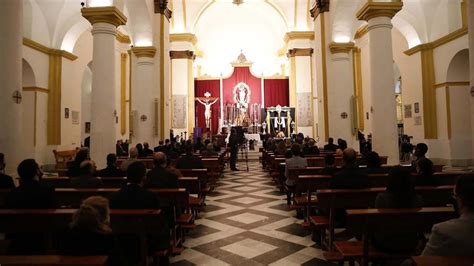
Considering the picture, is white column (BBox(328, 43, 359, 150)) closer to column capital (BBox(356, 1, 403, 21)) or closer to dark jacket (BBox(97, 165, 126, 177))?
column capital (BBox(356, 1, 403, 21))

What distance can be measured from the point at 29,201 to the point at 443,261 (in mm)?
3200

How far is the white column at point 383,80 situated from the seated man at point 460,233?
623 cm

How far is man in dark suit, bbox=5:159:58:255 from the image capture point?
2867mm

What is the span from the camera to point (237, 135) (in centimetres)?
1273

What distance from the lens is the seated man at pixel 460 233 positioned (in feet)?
6.14

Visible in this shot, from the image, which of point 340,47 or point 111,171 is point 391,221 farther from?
point 340,47

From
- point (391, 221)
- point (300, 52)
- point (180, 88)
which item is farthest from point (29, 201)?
point (300, 52)

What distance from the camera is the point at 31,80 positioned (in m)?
12.1

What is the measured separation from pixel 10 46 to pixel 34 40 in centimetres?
738

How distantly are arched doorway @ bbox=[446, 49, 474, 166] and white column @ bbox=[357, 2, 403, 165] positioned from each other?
18.4ft

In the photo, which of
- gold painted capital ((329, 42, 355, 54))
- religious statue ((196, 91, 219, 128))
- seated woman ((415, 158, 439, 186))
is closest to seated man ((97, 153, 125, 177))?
seated woman ((415, 158, 439, 186))

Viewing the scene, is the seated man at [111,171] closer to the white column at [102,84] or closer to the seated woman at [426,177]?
the white column at [102,84]

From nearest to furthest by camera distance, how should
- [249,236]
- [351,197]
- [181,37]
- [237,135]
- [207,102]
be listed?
[351,197], [249,236], [237,135], [181,37], [207,102]

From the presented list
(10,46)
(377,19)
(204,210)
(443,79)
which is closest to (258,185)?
(204,210)
